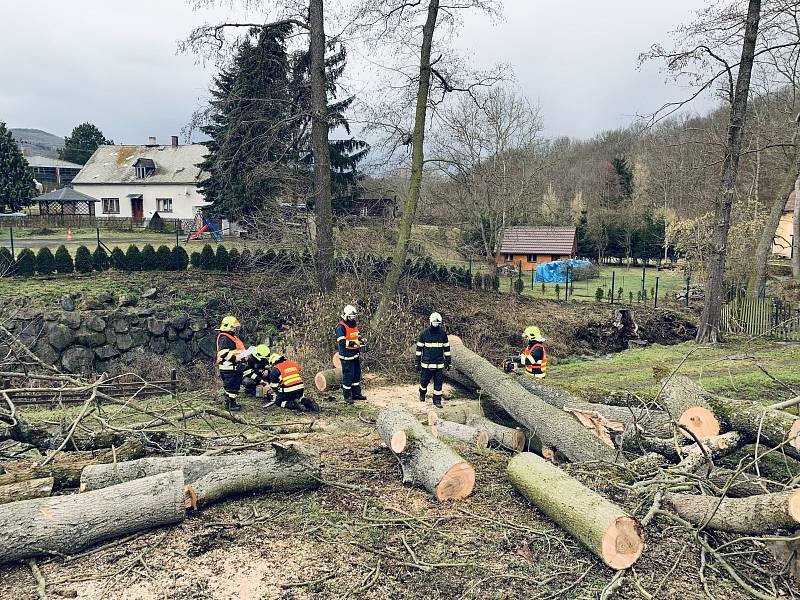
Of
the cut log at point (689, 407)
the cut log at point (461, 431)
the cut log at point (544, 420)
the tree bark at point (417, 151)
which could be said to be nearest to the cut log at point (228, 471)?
the cut log at point (461, 431)

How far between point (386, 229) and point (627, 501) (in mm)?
14357

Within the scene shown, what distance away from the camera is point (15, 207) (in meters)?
39.3

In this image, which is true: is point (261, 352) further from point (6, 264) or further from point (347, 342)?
point (6, 264)

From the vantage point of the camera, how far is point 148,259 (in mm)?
20938

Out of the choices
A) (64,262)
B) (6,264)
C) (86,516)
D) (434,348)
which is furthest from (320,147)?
(86,516)

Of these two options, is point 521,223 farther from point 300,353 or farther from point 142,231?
point 300,353

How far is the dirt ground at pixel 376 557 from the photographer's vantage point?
4492mm

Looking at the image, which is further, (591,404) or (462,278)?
(462,278)

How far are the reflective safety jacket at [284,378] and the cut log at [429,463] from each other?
11.1ft

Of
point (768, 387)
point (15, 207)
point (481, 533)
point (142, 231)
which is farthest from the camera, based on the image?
point (15, 207)

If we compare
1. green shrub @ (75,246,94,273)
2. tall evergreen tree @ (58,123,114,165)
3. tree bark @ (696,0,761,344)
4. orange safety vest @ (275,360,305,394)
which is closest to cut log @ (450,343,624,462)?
orange safety vest @ (275,360,305,394)

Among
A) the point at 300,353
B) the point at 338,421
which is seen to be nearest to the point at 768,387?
the point at 338,421

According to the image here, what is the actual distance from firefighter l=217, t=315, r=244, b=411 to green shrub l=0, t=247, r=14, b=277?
496 inches

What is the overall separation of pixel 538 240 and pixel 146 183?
27.1 m
